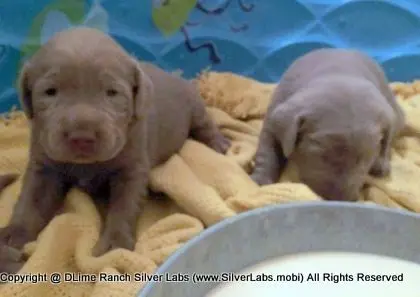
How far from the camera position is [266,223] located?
4.15ft

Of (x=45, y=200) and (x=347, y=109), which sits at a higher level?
(x=347, y=109)

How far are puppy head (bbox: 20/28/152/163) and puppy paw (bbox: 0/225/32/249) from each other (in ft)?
0.59

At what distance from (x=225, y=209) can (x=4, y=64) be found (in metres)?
0.78

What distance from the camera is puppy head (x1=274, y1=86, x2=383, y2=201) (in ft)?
5.29

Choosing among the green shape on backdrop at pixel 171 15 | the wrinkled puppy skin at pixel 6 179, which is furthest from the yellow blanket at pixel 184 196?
the green shape on backdrop at pixel 171 15

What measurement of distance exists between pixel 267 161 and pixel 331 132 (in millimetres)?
198

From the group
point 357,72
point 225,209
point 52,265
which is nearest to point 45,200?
point 52,265

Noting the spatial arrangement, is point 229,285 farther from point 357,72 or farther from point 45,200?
point 357,72

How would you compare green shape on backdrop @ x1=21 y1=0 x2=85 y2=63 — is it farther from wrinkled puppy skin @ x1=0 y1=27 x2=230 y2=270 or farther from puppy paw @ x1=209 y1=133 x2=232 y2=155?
puppy paw @ x1=209 y1=133 x2=232 y2=155

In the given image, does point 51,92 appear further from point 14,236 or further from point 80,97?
point 14,236

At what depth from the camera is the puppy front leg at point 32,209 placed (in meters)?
1.47

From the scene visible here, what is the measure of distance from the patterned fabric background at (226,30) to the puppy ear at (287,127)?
1.32 ft

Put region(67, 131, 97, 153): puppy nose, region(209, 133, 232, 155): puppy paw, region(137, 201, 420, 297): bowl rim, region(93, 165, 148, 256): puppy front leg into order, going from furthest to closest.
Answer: region(209, 133, 232, 155): puppy paw < region(93, 165, 148, 256): puppy front leg < region(67, 131, 97, 153): puppy nose < region(137, 201, 420, 297): bowl rim

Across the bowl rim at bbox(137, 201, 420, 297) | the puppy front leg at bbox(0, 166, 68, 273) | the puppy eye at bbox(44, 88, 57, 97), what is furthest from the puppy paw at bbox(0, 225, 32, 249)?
the bowl rim at bbox(137, 201, 420, 297)
